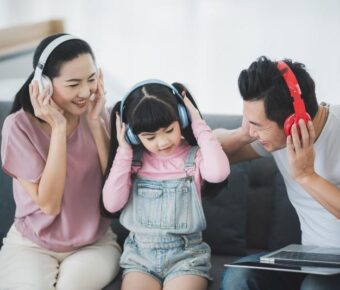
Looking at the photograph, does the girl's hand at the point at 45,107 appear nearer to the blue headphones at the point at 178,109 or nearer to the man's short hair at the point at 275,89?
the blue headphones at the point at 178,109

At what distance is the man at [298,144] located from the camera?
1.38 meters

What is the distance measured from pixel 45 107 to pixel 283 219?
2.62 ft

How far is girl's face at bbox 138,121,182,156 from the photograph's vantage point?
1.49 meters

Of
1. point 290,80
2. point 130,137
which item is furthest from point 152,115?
point 290,80

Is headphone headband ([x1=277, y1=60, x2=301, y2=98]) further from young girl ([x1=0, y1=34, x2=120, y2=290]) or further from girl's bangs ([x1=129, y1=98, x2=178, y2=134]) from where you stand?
young girl ([x1=0, y1=34, x2=120, y2=290])

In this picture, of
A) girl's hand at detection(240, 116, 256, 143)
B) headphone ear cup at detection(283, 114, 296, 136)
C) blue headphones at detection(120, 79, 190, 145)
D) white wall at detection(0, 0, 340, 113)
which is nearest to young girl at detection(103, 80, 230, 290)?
blue headphones at detection(120, 79, 190, 145)

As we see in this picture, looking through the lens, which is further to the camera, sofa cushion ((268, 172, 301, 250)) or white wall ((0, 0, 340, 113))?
white wall ((0, 0, 340, 113))

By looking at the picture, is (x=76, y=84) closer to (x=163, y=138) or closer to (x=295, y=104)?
(x=163, y=138)

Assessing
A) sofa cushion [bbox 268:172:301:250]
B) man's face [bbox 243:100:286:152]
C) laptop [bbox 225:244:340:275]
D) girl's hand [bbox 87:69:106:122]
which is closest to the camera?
laptop [bbox 225:244:340:275]

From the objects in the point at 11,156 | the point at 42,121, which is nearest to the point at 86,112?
the point at 42,121

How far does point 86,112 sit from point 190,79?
2.87ft

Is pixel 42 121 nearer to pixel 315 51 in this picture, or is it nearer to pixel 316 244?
pixel 316 244

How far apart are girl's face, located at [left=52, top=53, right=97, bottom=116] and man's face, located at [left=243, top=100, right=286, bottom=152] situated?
0.45 metres

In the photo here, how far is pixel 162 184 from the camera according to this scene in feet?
5.19
